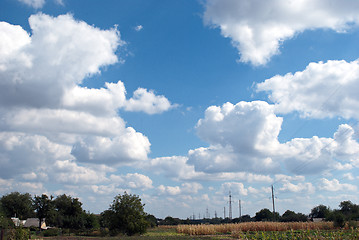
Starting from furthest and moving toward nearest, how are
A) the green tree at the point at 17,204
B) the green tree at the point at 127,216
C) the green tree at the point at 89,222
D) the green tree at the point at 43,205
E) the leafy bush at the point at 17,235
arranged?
the green tree at the point at 89,222 → the green tree at the point at 17,204 → the green tree at the point at 43,205 → the green tree at the point at 127,216 → the leafy bush at the point at 17,235

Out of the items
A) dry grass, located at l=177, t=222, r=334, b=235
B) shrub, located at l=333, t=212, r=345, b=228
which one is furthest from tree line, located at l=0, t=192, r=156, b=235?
shrub, located at l=333, t=212, r=345, b=228

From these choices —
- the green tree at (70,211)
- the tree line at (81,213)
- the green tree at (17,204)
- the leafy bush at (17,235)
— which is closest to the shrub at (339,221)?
the tree line at (81,213)

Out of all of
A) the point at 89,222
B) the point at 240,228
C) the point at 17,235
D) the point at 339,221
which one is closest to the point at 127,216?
the point at 240,228

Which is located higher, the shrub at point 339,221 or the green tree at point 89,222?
the shrub at point 339,221

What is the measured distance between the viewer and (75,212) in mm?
80312

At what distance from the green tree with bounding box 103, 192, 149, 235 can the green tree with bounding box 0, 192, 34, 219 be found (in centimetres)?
4626

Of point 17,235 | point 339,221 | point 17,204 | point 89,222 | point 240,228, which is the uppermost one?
point 17,204

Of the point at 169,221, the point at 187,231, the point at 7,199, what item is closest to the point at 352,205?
the point at 169,221

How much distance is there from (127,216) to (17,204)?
51642 mm

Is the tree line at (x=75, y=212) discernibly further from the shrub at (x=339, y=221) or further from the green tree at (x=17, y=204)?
the shrub at (x=339, y=221)

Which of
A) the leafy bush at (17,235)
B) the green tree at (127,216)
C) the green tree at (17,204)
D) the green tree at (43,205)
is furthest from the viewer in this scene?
the green tree at (17,204)

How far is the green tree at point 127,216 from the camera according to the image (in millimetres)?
48344

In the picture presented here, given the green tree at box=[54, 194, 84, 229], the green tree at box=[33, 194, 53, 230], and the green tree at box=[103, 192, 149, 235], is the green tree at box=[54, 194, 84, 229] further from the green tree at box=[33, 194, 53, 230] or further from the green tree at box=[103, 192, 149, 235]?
the green tree at box=[103, 192, 149, 235]

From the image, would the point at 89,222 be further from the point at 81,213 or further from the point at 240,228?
the point at 240,228
